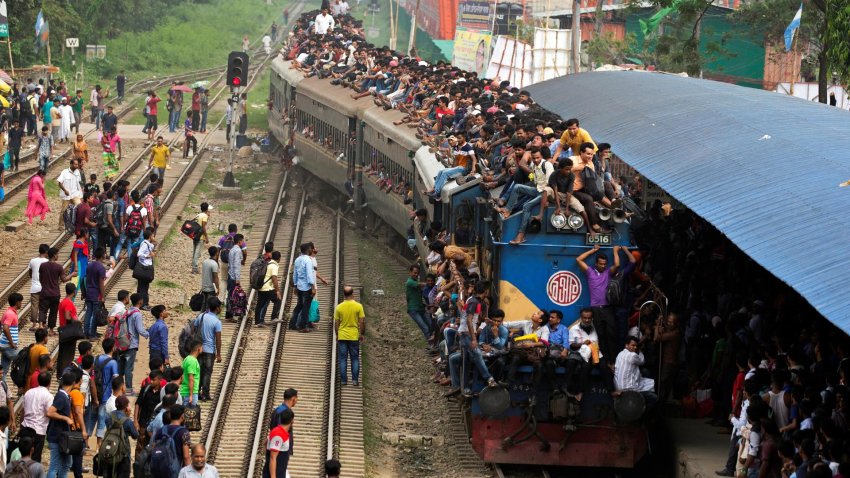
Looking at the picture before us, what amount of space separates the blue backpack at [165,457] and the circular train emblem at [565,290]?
468 cm

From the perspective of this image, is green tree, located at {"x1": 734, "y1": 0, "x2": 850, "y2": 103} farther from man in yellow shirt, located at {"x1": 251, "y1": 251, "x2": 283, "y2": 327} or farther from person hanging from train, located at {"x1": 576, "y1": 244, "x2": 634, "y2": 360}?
person hanging from train, located at {"x1": 576, "y1": 244, "x2": 634, "y2": 360}

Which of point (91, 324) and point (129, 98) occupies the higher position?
point (91, 324)

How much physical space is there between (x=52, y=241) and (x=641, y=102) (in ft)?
34.9

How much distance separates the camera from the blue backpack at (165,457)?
11102mm

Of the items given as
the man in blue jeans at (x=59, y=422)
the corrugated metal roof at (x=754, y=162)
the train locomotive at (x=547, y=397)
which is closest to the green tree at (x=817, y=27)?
the corrugated metal roof at (x=754, y=162)

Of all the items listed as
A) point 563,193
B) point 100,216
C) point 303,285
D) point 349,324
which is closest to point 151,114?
point 100,216

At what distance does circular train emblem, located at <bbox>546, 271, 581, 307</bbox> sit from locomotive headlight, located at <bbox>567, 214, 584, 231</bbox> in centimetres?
52

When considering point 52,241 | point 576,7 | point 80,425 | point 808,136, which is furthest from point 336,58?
point 80,425

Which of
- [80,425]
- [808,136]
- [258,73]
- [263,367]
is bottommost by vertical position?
[258,73]

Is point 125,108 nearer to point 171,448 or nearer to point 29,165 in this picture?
point 29,165

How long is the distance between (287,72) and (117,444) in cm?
2329

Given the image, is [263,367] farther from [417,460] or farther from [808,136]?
[808,136]

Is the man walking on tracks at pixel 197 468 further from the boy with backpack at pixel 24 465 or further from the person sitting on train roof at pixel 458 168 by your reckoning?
the person sitting on train roof at pixel 458 168

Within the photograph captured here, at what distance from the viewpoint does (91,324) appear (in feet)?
57.4
